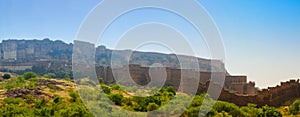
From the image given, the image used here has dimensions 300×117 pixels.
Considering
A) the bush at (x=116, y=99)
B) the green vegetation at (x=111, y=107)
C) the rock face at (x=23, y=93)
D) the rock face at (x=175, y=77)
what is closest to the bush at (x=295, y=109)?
the green vegetation at (x=111, y=107)

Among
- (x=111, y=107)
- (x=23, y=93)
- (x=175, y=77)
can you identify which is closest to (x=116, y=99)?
(x=111, y=107)

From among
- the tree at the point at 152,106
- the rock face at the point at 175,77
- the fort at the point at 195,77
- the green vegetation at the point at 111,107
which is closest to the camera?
the green vegetation at the point at 111,107

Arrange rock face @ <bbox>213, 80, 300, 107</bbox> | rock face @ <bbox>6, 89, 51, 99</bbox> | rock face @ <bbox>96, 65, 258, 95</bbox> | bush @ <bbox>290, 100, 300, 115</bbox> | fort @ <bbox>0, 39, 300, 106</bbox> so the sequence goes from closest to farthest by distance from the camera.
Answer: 1. bush @ <bbox>290, 100, 300, 115</bbox>
2. rock face @ <bbox>6, 89, 51, 99</bbox>
3. rock face @ <bbox>213, 80, 300, 107</bbox>
4. fort @ <bbox>0, 39, 300, 106</bbox>
5. rock face @ <bbox>96, 65, 258, 95</bbox>

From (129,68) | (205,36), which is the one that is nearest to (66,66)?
(129,68)

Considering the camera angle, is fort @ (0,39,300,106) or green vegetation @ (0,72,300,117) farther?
fort @ (0,39,300,106)

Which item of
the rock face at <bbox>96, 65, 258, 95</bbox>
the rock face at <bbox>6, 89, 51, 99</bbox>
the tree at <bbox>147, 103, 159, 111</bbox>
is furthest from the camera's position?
the rock face at <bbox>96, 65, 258, 95</bbox>

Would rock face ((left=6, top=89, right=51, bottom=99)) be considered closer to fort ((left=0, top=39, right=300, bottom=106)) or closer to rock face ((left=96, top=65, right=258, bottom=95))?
fort ((left=0, top=39, right=300, bottom=106))

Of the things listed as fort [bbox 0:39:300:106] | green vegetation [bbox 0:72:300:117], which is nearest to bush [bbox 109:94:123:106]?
green vegetation [bbox 0:72:300:117]

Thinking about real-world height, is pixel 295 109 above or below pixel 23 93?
below

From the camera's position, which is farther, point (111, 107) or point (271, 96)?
point (271, 96)

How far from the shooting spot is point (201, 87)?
32656mm

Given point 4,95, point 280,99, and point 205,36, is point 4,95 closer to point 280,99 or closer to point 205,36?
point 205,36

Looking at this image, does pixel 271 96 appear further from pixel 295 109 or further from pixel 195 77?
pixel 195 77

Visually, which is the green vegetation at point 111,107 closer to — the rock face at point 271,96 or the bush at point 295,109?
the bush at point 295,109
